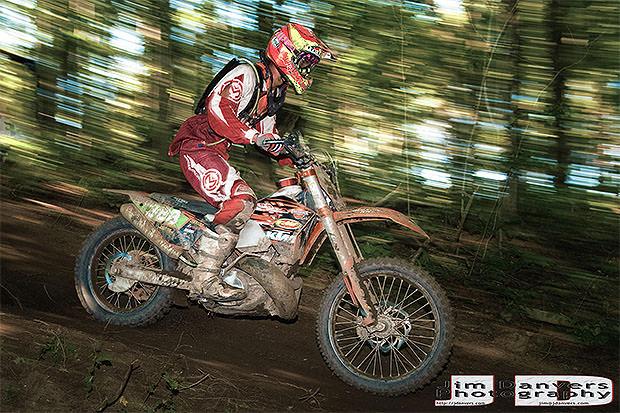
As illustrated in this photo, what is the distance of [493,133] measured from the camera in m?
7.79

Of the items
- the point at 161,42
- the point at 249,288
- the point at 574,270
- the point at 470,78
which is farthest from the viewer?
the point at 161,42

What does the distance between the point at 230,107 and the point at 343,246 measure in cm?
134

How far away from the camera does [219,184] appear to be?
4.92 metres

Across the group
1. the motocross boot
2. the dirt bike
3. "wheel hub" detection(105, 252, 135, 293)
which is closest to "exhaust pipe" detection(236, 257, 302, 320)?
the dirt bike

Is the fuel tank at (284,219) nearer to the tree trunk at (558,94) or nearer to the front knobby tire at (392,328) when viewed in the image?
the front knobby tire at (392,328)

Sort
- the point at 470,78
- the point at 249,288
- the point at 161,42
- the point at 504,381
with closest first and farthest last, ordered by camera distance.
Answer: the point at 249,288
the point at 504,381
the point at 470,78
the point at 161,42

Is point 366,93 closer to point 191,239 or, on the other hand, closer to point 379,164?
point 379,164

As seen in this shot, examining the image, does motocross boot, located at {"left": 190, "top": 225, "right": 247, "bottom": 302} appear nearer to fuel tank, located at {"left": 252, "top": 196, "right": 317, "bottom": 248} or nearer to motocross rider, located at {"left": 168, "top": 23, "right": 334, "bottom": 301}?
motocross rider, located at {"left": 168, "top": 23, "right": 334, "bottom": 301}

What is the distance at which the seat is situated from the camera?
5.15 meters

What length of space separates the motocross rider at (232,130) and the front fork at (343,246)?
0.41 m

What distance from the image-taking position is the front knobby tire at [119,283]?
5301 millimetres

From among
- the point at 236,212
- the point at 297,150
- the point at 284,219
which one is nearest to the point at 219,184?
the point at 236,212

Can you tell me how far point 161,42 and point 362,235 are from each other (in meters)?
4.26

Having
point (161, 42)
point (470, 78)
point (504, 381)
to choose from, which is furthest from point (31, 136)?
point (504, 381)
